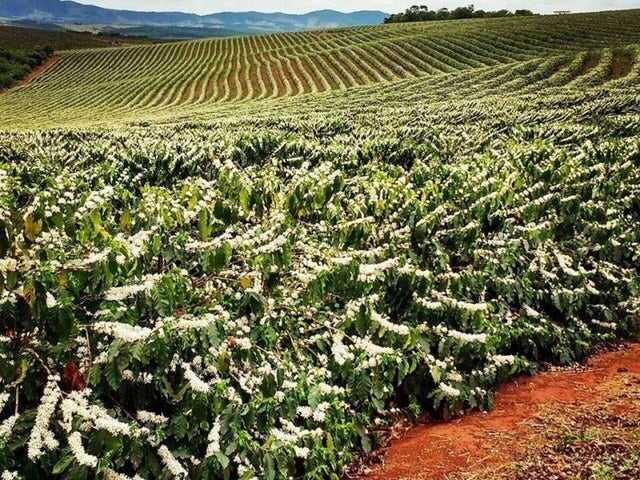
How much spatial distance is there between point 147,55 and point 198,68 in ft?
68.4

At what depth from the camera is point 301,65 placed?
65625mm

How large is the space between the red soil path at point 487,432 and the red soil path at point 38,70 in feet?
261

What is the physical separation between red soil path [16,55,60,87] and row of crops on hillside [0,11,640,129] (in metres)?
1.90

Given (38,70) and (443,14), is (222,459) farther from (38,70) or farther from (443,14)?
(443,14)

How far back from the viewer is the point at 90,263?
135 inches

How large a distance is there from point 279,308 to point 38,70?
8884 cm

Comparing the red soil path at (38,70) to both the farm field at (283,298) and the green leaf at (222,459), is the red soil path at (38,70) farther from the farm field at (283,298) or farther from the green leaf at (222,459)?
the green leaf at (222,459)

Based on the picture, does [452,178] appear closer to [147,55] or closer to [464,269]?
[464,269]

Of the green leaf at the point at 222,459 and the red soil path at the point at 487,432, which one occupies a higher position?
the green leaf at the point at 222,459

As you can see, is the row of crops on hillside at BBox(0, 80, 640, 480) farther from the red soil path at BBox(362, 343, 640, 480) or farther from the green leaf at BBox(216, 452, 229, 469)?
the red soil path at BBox(362, 343, 640, 480)

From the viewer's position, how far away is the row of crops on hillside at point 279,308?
10.6 ft

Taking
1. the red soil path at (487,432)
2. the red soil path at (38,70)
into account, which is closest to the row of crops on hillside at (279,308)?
the red soil path at (487,432)

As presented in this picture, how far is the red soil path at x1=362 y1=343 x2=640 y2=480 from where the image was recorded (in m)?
4.10

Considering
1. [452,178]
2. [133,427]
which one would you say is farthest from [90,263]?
[452,178]
